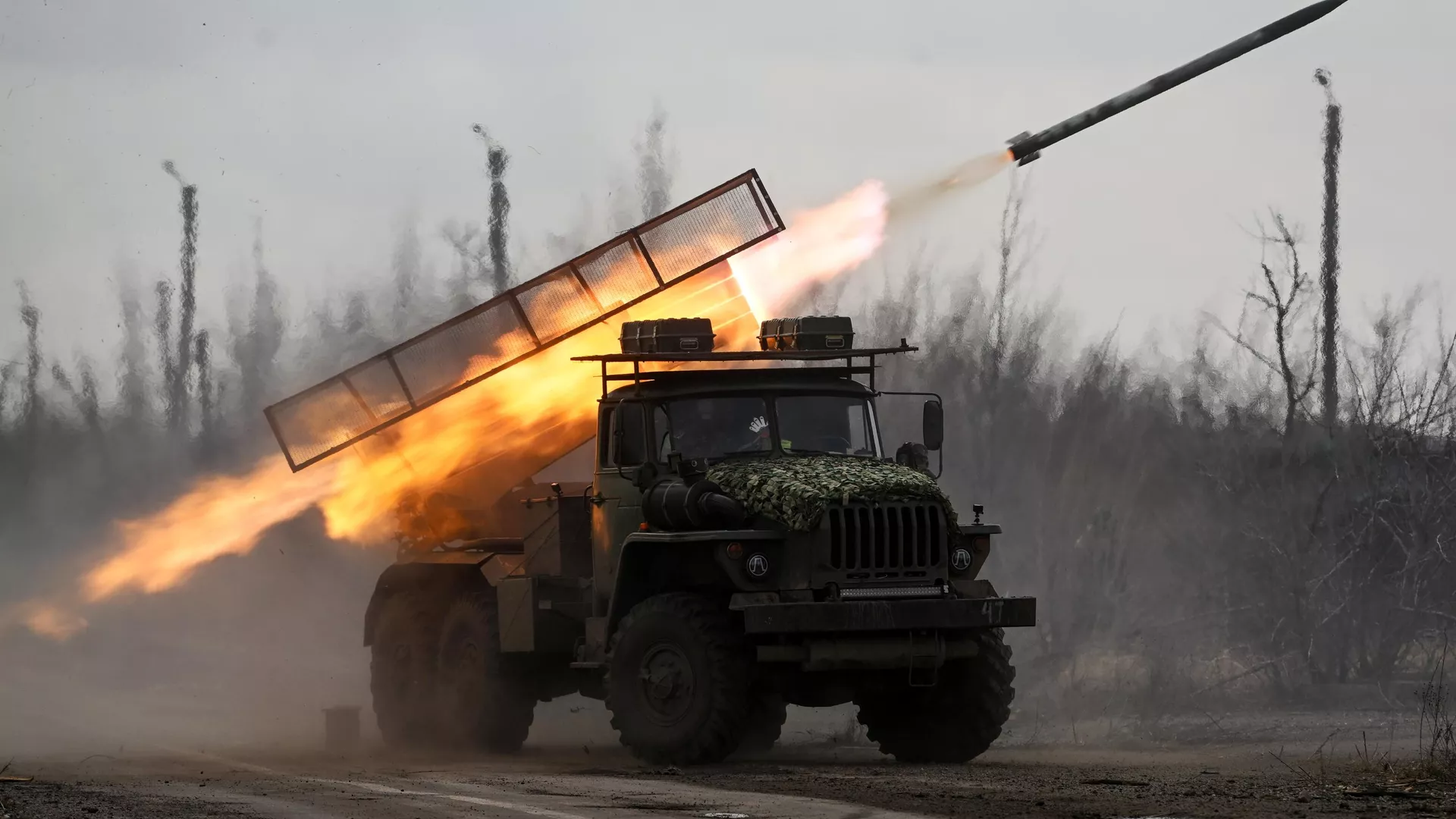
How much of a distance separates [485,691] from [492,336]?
11.5 feet

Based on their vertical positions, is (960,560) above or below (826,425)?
below

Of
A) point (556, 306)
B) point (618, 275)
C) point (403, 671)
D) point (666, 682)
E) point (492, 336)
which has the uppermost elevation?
point (618, 275)

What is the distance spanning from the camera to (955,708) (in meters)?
18.8

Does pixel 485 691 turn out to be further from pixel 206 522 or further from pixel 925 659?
pixel 925 659

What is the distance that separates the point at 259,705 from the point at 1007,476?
11826 millimetres

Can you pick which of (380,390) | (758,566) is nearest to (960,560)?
(758,566)

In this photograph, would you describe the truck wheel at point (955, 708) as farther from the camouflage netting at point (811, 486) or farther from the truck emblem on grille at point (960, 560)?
the camouflage netting at point (811, 486)

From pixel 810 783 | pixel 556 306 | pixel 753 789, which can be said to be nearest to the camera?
pixel 753 789

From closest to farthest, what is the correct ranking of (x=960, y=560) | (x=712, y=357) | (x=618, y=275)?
(x=960, y=560) → (x=712, y=357) → (x=618, y=275)

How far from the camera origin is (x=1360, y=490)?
2694cm

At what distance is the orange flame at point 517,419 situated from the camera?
22375 mm

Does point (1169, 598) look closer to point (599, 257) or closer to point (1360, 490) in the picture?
point (1360, 490)

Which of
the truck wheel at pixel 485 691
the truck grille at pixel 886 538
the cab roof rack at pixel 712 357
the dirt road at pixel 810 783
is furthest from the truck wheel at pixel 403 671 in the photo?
the truck grille at pixel 886 538

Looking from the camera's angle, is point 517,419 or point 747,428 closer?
point 747,428
